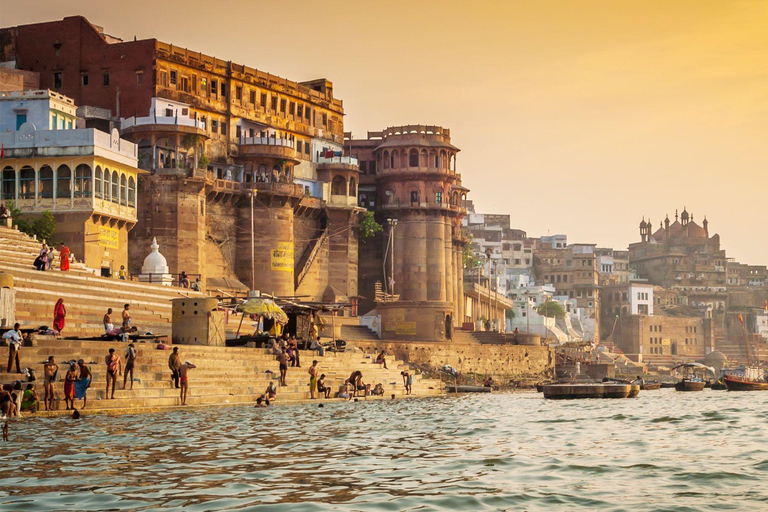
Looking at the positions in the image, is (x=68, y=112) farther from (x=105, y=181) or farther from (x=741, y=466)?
(x=741, y=466)

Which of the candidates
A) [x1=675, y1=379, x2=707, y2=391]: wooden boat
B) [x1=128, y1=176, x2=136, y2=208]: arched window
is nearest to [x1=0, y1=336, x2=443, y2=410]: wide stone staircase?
[x1=128, y1=176, x2=136, y2=208]: arched window

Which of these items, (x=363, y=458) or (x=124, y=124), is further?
(x=124, y=124)

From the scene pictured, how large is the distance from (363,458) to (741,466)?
631 centimetres

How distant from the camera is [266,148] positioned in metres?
69.4

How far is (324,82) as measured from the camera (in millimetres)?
79938

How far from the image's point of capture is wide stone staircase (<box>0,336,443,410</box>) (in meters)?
29.4

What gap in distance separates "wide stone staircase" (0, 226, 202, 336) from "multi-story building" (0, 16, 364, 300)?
1378cm

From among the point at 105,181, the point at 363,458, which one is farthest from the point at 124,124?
the point at 363,458

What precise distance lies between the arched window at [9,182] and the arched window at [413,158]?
3579 centimetres

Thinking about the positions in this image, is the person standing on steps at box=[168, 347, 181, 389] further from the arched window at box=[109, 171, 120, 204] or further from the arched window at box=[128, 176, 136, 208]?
the arched window at box=[128, 176, 136, 208]

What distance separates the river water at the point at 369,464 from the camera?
15.4 metres

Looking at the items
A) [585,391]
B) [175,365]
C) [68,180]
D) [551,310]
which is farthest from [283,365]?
[551,310]

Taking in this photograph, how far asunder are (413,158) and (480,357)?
15.5 m

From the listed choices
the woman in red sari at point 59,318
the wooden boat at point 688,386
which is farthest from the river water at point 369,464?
the wooden boat at point 688,386
